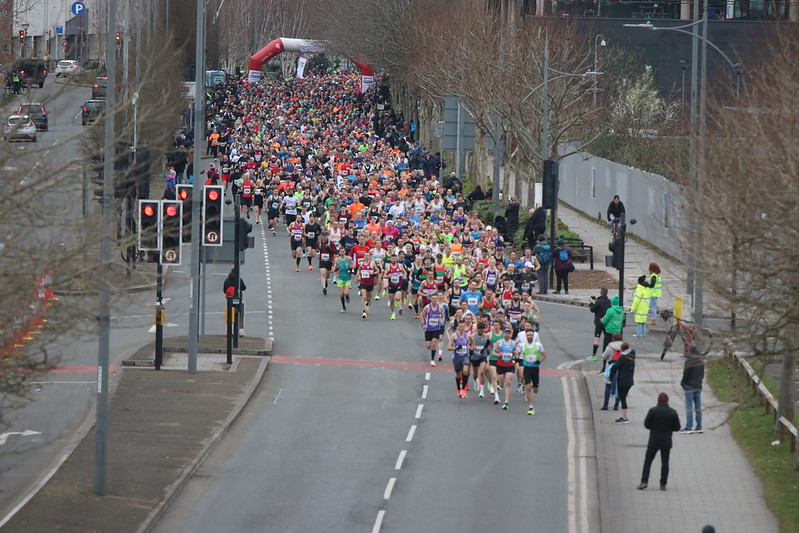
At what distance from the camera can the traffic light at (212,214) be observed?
92.5 feet

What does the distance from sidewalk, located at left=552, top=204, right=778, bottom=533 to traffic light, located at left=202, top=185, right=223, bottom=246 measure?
7340 millimetres

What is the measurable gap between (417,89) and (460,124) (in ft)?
86.3

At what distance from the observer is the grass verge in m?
19.7

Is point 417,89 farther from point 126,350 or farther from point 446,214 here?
point 126,350

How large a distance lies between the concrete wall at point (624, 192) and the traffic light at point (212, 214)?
54.2 ft

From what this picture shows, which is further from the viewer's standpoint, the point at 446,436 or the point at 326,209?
the point at 326,209

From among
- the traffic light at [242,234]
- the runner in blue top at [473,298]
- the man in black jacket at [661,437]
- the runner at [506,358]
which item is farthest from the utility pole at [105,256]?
the runner in blue top at [473,298]

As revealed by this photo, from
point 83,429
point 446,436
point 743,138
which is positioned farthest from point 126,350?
point 743,138

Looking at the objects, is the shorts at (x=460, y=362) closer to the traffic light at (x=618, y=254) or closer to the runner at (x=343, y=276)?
the traffic light at (x=618, y=254)

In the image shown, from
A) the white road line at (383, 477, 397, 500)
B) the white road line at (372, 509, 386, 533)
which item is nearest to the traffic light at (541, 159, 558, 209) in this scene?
the white road line at (383, 477, 397, 500)

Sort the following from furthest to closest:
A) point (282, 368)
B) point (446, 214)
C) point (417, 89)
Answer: point (417, 89) < point (446, 214) < point (282, 368)

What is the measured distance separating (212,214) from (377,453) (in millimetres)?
7216

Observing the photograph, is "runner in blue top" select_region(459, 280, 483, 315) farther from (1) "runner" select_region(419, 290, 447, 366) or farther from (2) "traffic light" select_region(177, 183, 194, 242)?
(2) "traffic light" select_region(177, 183, 194, 242)

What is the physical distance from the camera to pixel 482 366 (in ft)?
90.3
